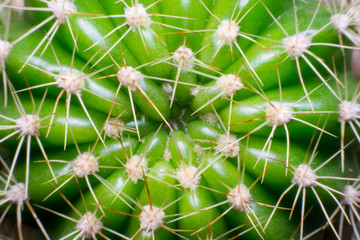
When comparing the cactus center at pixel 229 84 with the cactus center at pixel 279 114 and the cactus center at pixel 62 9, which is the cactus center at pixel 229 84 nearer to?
the cactus center at pixel 279 114

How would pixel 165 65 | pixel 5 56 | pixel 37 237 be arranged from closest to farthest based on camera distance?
pixel 5 56 < pixel 165 65 < pixel 37 237

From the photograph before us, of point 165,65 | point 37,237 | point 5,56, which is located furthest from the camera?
point 37,237

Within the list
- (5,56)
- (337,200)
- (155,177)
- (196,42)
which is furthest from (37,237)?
(337,200)

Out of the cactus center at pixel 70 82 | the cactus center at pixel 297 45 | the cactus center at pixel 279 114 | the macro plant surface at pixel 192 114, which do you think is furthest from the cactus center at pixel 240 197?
the cactus center at pixel 70 82

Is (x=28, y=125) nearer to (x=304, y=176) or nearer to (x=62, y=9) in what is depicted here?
(x=62, y=9)

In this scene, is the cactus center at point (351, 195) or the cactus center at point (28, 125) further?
the cactus center at point (351, 195)

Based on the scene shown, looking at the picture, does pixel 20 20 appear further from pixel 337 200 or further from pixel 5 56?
pixel 337 200

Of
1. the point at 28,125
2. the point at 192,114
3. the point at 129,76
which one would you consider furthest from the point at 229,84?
the point at 28,125
